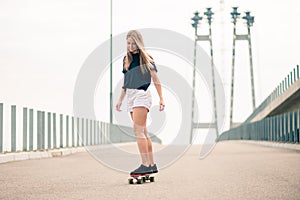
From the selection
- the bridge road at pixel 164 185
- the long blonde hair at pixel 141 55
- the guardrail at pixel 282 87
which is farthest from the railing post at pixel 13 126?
the guardrail at pixel 282 87

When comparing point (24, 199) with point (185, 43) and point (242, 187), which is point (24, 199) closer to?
point (242, 187)

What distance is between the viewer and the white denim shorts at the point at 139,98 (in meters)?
9.95

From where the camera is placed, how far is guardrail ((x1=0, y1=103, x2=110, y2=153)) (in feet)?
64.0

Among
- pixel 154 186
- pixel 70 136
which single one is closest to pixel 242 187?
pixel 154 186

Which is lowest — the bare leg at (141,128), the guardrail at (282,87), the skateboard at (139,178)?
the skateboard at (139,178)

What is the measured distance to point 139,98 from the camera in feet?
32.7

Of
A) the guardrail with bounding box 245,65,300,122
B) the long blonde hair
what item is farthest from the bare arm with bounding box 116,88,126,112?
the guardrail with bounding box 245,65,300,122

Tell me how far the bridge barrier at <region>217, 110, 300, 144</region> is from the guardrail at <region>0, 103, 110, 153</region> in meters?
8.90

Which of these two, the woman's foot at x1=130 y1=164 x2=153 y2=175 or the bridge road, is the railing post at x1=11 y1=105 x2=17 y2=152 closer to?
the bridge road

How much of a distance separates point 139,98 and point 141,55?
2.04 feet

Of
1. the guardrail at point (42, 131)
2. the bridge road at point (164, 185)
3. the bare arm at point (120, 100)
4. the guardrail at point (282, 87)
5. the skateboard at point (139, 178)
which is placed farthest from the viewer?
the guardrail at point (282, 87)

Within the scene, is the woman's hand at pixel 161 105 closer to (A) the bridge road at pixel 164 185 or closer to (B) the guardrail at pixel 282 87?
(A) the bridge road at pixel 164 185

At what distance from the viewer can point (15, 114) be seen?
66.0 ft

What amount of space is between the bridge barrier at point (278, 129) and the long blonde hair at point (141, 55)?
652 inches
